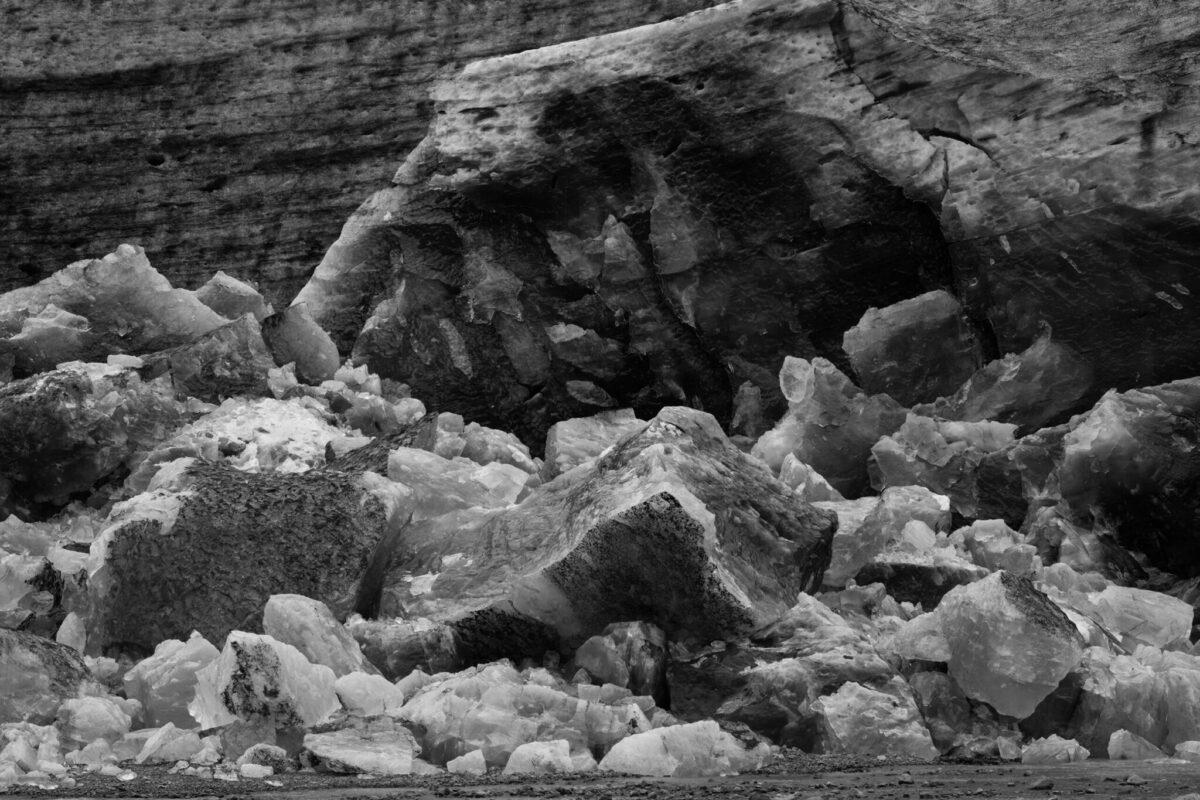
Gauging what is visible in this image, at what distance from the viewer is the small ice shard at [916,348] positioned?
7.97 metres

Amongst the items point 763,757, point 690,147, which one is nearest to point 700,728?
point 763,757

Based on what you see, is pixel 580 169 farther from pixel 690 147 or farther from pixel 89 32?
pixel 89 32

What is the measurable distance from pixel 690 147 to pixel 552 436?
1745mm

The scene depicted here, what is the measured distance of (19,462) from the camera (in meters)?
7.24

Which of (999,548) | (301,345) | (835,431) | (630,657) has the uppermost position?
(630,657)

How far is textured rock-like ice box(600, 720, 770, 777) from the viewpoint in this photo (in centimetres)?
384

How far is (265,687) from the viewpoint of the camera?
421 cm

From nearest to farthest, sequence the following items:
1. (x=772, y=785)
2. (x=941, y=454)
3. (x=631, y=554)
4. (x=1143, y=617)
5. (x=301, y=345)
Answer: (x=772, y=785) → (x=631, y=554) → (x=1143, y=617) → (x=941, y=454) → (x=301, y=345)

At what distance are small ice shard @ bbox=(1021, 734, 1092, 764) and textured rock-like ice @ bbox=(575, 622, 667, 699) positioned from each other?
41.4 inches

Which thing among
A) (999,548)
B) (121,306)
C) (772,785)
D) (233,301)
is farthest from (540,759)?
(233,301)

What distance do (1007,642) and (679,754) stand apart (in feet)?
3.57

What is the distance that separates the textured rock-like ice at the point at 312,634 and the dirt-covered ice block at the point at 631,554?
1.30 ft

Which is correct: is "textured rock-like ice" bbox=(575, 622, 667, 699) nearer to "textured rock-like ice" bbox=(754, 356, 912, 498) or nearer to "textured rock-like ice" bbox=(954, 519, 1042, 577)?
"textured rock-like ice" bbox=(954, 519, 1042, 577)

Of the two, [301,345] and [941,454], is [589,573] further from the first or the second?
[301,345]
